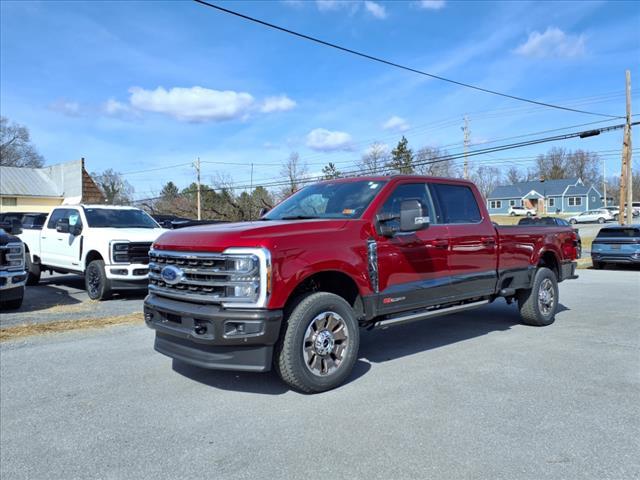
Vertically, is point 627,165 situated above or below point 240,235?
above

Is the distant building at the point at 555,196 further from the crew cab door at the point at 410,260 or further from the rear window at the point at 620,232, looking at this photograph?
the crew cab door at the point at 410,260

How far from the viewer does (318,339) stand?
4688 mm

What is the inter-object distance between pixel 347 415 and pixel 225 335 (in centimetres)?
119

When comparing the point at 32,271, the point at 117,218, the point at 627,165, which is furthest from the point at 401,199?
the point at 627,165

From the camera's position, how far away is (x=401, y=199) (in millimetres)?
5789

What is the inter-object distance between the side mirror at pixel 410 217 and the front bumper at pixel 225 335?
5.31 ft

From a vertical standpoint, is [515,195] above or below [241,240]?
above

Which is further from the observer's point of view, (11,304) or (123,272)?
(123,272)

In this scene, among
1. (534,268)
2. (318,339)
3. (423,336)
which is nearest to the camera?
(318,339)

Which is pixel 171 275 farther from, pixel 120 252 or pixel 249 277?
pixel 120 252

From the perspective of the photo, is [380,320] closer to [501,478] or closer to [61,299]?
[501,478]

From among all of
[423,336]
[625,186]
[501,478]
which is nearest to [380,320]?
[423,336]

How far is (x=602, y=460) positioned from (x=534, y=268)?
4.51m

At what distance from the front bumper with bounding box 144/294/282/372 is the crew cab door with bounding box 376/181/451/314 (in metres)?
1.41
